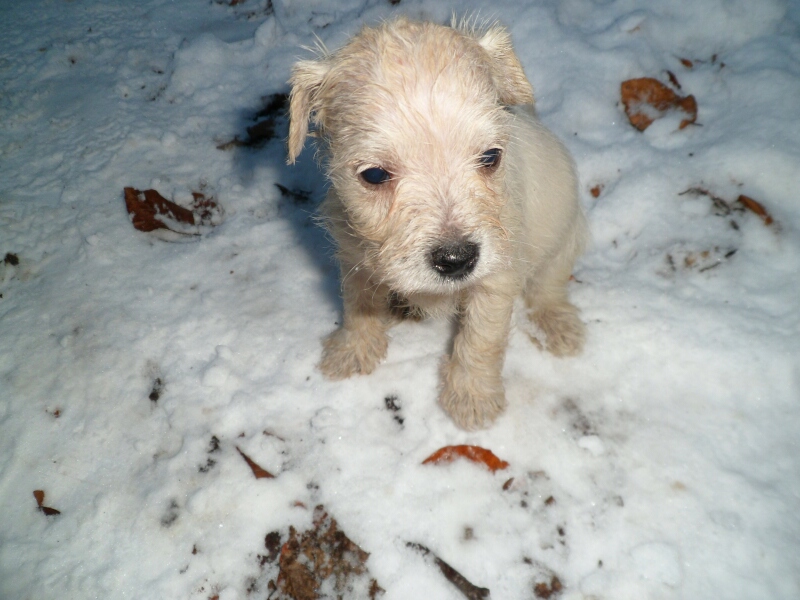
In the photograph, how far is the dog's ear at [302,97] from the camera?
2471 millimetres

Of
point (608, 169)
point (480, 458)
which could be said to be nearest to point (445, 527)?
point (480, 458)

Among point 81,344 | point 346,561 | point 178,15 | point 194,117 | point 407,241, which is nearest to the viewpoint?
point 407,241

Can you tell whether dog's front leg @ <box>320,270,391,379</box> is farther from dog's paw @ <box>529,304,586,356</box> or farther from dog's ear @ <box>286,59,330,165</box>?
dog's paw @ <box>529,304,586,356</box>

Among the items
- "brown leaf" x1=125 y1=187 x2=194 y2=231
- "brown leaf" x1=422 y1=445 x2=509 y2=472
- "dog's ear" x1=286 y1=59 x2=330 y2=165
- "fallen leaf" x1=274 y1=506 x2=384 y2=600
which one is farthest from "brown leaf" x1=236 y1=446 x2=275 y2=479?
"brown leaf" x1=125 y1=187 x2=194 y2=231

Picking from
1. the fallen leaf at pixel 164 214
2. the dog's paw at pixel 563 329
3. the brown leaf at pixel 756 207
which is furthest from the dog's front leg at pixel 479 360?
the fallen leaf at pixel 164 214

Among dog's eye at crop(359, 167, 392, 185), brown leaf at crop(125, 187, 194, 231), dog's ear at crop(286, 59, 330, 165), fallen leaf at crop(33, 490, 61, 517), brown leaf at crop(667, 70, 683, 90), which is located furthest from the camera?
brown leaf at crop(667, 70, 683, 90)

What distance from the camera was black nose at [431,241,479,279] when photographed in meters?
2.13

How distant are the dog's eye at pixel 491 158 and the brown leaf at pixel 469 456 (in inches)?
72.2

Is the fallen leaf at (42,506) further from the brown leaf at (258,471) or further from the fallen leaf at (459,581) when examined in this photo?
the fallen leaf at (459,581)

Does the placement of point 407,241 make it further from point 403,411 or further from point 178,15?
point 178,15

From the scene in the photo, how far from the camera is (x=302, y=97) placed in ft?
8.20

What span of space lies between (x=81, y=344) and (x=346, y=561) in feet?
8.26

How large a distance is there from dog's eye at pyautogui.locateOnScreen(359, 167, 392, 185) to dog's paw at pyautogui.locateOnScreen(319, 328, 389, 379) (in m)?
1.40

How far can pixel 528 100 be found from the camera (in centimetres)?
274
